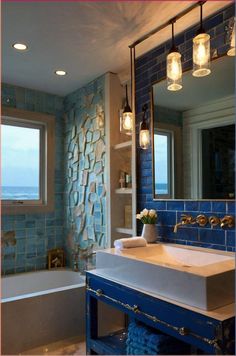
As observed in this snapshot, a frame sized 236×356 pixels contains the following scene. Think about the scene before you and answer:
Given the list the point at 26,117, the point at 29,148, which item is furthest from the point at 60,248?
the point at 26,117

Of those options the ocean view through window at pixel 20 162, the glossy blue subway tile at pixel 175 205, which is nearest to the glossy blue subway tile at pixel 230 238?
the glossy blue subway tile at pixel 175 205

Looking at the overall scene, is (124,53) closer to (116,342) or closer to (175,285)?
(175,285)

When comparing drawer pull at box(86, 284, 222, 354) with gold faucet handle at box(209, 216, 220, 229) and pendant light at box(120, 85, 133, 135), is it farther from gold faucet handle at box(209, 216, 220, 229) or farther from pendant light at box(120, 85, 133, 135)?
pendant light at box(120, 85, 133, 135)

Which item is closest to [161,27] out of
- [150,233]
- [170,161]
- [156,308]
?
[170,161]

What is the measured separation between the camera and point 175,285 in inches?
56.3

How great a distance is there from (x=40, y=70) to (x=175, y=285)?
2263mm

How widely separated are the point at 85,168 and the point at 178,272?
1.92 meters

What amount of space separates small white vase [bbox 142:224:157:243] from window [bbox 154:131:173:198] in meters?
0.25

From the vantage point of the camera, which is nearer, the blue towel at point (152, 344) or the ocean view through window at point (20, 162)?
the blue towel at point (152, 344)

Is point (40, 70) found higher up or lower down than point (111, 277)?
higher up

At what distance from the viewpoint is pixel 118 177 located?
2.79 meters

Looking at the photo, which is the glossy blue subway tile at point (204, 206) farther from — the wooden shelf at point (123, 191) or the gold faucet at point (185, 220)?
the wooden shelf at point (123, 191)

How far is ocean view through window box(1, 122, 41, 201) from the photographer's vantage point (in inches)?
127

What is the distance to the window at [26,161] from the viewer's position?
3.20 metres
